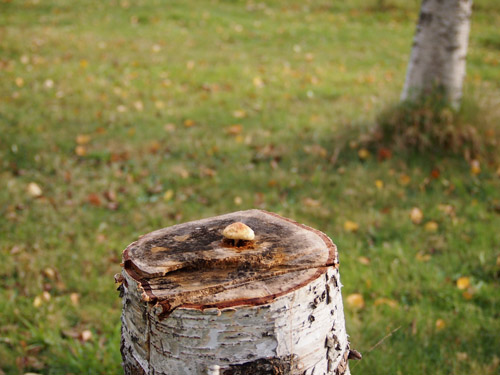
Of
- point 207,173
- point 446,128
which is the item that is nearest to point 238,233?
point 207,173

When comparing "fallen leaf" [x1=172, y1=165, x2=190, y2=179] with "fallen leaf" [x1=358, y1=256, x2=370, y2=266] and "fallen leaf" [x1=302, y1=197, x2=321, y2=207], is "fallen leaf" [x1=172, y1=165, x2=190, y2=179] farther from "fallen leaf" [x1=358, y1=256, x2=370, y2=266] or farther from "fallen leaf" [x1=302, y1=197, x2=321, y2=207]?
"fallen leaf" [x1=358, y1=256, x2=370, y2=266]

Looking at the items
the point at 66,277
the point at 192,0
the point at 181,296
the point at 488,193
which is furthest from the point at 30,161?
the point at 192,0

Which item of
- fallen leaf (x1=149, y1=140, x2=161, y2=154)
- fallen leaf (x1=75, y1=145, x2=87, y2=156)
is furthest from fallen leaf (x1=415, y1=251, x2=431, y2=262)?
fallen leaf (x1=75, y1=145, x2=87, y2=156)

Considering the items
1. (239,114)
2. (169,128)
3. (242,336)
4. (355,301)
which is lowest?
(355,301)

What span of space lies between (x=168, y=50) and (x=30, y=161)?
3.95m

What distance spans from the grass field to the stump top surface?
2.68 feet

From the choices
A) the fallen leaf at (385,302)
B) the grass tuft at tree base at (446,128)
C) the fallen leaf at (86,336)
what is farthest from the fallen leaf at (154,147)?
the fallen leaf at (385,302)

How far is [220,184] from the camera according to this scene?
13.6 ft

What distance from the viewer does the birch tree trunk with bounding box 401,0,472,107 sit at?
13.7 feet

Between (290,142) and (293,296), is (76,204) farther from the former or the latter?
(293,296)

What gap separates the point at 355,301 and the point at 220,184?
70.4 inches

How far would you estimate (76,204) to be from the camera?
12.6 ft

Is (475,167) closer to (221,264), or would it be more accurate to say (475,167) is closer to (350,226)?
(350,226)

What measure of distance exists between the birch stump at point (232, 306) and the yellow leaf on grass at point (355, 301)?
124 centimetres
